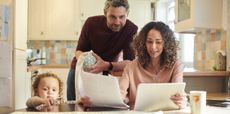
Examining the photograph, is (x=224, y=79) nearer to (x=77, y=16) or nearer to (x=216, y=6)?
(x=216, y=6)

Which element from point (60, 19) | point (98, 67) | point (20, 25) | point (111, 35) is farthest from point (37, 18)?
point (98, 67)

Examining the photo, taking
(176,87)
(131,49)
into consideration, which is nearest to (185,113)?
(176,87)

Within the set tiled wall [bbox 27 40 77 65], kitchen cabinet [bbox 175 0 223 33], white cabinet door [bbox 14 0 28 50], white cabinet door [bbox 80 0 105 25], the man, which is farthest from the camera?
tiled wall [bbox 27 40 77 65]

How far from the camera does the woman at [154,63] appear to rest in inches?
66.4

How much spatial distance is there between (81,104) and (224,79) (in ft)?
4.38

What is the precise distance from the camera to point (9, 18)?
2.18 meters

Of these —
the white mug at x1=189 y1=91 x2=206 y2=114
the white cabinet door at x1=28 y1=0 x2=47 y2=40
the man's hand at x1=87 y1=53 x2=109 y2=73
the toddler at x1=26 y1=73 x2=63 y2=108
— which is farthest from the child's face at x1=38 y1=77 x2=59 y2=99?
the white cabinet door at x1=28 y1=0 x2=47 y2=40

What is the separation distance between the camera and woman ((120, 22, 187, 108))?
1687 mm

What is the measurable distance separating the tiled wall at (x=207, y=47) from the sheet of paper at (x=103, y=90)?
53.9 inches

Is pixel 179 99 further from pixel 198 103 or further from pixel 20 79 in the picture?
pixel 20 79

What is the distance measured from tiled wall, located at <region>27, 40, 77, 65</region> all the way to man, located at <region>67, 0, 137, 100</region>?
2.79m

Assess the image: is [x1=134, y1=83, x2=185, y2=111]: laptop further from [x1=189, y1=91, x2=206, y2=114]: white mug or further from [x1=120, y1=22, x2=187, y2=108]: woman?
[x1=120, y1=22, x2=187, y2=108]: woman

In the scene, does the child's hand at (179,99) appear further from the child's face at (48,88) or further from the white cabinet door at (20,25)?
the white cabinet door at (20,25)

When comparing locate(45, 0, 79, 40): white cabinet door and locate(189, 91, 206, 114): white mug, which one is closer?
locate(189, 91, 206, 114): white mug
